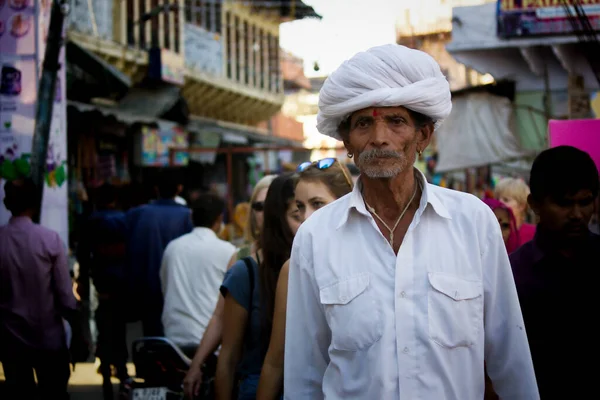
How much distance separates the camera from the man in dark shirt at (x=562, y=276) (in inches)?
128

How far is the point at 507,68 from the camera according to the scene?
721 inches

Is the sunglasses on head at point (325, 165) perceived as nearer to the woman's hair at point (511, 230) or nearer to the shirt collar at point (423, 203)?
the shirt collar at point (423, 203)

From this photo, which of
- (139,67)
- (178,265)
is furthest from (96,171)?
(178,265)

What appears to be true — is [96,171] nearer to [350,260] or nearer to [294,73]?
[350,260]

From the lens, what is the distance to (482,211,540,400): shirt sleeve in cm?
272

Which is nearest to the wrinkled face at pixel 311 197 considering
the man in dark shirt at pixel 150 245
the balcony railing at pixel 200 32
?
the man in dark shirt at pixel 150 245

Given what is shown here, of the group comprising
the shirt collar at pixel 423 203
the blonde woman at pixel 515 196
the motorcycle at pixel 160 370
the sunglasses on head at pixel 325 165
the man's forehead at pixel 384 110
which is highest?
the man's forehead at pixel 384 110

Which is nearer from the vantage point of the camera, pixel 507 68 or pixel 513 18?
pixel 513 18

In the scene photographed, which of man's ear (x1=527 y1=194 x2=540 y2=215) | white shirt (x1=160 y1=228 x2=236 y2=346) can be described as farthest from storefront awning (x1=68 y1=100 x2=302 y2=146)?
man's ear (x1=527 y1=194 x2=540 y2=215)

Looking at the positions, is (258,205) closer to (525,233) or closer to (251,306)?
(251,306)

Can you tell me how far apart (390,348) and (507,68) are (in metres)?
16.4

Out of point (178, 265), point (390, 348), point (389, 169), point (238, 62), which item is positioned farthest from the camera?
point (238, 62)

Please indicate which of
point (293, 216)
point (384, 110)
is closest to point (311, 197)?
point (293, 216)

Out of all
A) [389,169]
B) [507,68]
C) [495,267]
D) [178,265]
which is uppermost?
[507,68]
